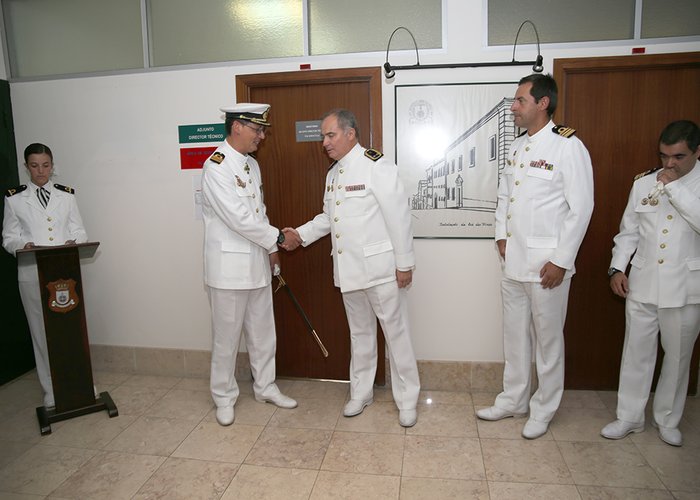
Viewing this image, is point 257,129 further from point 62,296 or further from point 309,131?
point 62,296

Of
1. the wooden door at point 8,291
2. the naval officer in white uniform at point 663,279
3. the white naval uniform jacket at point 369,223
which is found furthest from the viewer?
the wooden door at point 8,291

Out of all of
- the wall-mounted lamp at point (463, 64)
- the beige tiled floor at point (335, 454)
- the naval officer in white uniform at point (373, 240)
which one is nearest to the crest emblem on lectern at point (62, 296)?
the beige tiled floor at point (335, 454)

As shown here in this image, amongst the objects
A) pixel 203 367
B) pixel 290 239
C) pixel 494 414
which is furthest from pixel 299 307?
pixel 494 414

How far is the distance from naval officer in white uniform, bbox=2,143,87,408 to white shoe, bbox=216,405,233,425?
3.64 ft

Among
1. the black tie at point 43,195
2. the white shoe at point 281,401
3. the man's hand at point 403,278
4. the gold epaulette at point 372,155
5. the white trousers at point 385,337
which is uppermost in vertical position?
the gold epaulette at point 372,155

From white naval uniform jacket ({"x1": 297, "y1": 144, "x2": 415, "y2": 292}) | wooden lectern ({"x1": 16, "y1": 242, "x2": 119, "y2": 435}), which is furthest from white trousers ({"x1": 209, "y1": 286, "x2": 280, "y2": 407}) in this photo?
wooden lectern ({"x1": 16, "y1": 242, "x2": 119, "y2": 435})

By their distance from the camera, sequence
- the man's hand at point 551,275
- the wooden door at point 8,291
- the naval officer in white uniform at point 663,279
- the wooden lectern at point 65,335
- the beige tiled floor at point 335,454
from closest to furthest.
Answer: the beige tiled floor at point 335,454 → the naval officer in white uniform at point 663,279 → the man's hand at point 551,275 → the wooden lectern at point 65,335 → the wooden door at point 8,291

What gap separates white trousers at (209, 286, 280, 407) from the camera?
9.36ft

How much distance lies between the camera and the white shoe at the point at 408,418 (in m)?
2.75

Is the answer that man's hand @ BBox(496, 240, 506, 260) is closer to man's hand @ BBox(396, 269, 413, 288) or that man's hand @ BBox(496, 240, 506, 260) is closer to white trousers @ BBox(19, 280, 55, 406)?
man's hand @ BBox(396, 269, 413, 288)

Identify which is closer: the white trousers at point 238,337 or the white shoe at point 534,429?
the white shoe at point 534,429

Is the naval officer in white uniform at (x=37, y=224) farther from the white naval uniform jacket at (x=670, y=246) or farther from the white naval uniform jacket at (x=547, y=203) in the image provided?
the white naval uniform jacket at (x=670, y=246)

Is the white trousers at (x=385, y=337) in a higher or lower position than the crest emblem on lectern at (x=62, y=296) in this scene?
lower

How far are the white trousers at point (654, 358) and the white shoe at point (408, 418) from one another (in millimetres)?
1098
